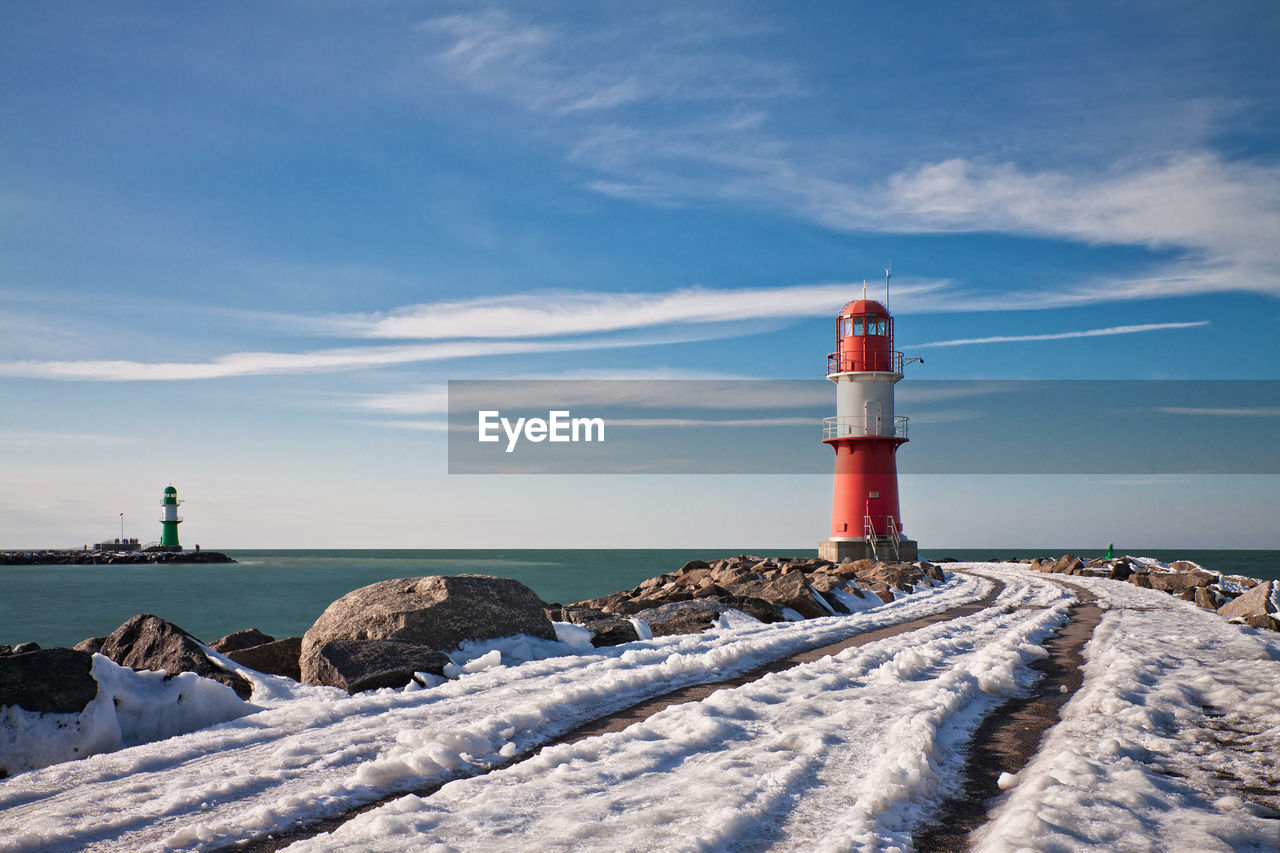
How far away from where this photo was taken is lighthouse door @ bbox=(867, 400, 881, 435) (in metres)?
28.4

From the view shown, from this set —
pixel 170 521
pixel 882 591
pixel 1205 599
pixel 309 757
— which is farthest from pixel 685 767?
pixel 170 521

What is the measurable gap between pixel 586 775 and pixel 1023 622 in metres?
8.79

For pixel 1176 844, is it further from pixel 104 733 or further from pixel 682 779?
pixel 104 733

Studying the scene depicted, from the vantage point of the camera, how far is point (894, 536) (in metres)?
28.2

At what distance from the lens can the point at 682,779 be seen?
3.92 m

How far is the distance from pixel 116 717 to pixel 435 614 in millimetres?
3129

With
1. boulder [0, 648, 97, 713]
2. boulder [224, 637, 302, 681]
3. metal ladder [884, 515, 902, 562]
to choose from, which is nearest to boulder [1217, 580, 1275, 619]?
boulder [224, 637, 302, 681]

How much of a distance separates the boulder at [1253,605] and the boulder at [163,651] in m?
13.5

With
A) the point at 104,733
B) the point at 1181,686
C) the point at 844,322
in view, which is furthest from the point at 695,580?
the point at 104,733

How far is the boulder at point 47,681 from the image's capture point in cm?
457

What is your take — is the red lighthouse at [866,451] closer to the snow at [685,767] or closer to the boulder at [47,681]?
the snow at [685,767]

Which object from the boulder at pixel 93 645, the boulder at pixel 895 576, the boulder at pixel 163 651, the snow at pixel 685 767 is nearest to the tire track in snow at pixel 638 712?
the snow at pixel 685 767

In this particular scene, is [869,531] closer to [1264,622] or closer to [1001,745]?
[1264,622]

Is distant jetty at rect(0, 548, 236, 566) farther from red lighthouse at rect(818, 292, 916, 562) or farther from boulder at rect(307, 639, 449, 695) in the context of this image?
boulder at rect(307, 639, 449, 695)
